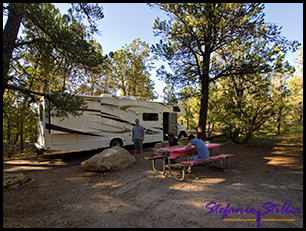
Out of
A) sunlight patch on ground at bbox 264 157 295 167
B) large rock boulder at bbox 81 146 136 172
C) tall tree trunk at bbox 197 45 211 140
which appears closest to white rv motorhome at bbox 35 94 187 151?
large rock boulder at bbox 81 146 136 172

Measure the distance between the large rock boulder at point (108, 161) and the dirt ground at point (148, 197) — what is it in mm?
201

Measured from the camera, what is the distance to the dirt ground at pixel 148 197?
9.70 feet

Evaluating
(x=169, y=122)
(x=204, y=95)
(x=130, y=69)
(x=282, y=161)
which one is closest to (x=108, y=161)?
(x=204, y=95)

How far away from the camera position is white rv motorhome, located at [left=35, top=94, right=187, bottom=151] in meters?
7.33

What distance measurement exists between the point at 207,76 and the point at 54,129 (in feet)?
23.6

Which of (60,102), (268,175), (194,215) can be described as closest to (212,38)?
(268,175)

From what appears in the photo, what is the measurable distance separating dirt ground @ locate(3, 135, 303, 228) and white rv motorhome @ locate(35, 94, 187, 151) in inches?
74.2

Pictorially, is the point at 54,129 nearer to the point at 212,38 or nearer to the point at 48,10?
the point at 48,10

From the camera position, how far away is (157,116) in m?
11.2

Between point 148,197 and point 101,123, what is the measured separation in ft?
18.4

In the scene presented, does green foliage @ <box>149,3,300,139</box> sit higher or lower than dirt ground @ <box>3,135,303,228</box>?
higher

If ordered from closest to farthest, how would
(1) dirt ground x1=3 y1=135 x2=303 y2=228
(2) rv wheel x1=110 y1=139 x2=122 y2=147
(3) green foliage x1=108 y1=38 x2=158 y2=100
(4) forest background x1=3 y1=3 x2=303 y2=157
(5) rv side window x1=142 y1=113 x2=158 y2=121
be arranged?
(1) dirt ground x1=3 y1=135 x2=303 y2=228 < (4) forest background x1=3 y1=3 x2=303 y2=157 < (2) rv wheel x1=110 y1=139 x2=122 y2=147 < (5) rv side window x1=142 y1=113 x2=158 y2=121 < (3) green foliage x1=108 y1=38 x2=158 y2=100

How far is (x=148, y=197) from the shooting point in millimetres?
3855

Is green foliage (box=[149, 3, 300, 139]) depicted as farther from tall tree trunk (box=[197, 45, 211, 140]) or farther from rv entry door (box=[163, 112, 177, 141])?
rv entry door (box=[163, 112, 177, 141])
